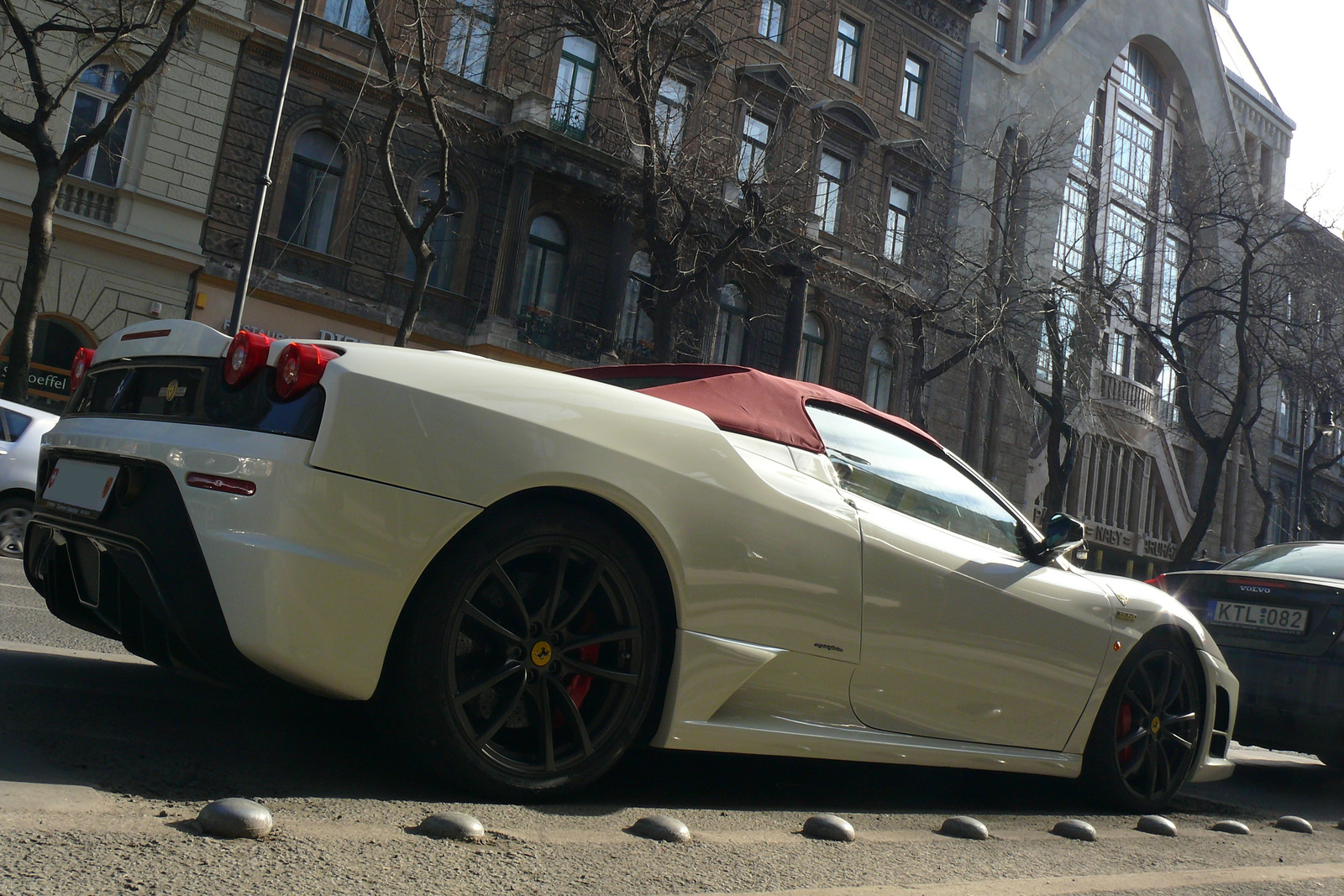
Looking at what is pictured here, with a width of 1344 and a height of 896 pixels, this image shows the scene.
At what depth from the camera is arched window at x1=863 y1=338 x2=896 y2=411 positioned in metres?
29.0

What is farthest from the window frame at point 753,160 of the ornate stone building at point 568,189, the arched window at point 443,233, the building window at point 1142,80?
the building window at point 1142,80

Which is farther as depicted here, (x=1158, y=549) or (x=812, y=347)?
(x=1158, y=549)

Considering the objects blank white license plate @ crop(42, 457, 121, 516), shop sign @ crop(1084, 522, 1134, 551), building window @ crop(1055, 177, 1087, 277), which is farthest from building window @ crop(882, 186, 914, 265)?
blank white license plate @ crop(42, 457, 121, 516)

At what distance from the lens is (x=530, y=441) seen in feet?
9.54

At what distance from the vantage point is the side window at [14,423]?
1035 centimetres

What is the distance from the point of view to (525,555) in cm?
293

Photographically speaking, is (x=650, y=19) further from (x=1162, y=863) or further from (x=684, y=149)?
(x=1162, y=863)

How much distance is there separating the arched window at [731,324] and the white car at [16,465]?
1677 centimetres

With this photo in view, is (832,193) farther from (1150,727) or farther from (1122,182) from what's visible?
(1150,727)

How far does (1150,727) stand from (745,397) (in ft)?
7.98

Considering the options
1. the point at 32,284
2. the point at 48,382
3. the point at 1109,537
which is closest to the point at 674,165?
the point at 32,284

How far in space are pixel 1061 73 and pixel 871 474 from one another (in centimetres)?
3383

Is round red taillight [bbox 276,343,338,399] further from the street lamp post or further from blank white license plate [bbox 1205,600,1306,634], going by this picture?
the street lamp post

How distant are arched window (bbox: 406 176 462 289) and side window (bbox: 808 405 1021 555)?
18245 mm
